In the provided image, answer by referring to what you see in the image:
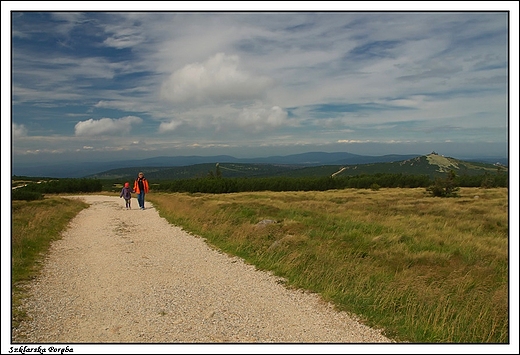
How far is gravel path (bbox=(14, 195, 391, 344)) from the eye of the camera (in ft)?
19.2

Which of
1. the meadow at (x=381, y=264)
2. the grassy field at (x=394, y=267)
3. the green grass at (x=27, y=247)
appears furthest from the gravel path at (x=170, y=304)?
the grassy field at (x=394, y=267)

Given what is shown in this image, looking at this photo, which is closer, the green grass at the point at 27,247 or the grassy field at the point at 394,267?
the grassy field at the point at 394,267

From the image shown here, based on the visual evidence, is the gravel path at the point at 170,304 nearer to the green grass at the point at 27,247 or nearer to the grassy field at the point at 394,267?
the green grass at the point at 27,247

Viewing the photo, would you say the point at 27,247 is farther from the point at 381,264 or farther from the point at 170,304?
the point at 381,264

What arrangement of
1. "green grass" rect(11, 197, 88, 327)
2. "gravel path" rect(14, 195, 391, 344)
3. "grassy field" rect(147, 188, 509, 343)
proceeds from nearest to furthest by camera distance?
"gravel path" rect(14, 195, 391, 344), "grassy field" rect(147, 188, 509, 343), "green grass" rect(11, 197, 88, 327)

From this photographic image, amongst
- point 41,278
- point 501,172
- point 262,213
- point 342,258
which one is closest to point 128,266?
point 41,278

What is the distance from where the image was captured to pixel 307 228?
51.6ft

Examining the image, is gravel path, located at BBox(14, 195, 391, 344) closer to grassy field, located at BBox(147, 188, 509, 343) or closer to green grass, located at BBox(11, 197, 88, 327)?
green grass, located at BBox(11, 197, 88, 327)

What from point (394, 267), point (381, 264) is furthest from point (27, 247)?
point (394, 267)

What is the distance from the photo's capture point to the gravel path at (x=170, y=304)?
587 cm

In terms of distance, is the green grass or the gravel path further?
the green grass

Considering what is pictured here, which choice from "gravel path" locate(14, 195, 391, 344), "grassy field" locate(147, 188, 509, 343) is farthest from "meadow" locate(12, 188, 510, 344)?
"gravel path" locate(14, 195, 391, 344)

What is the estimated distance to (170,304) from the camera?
718 cm

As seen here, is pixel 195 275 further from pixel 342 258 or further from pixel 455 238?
pixel 455 238
